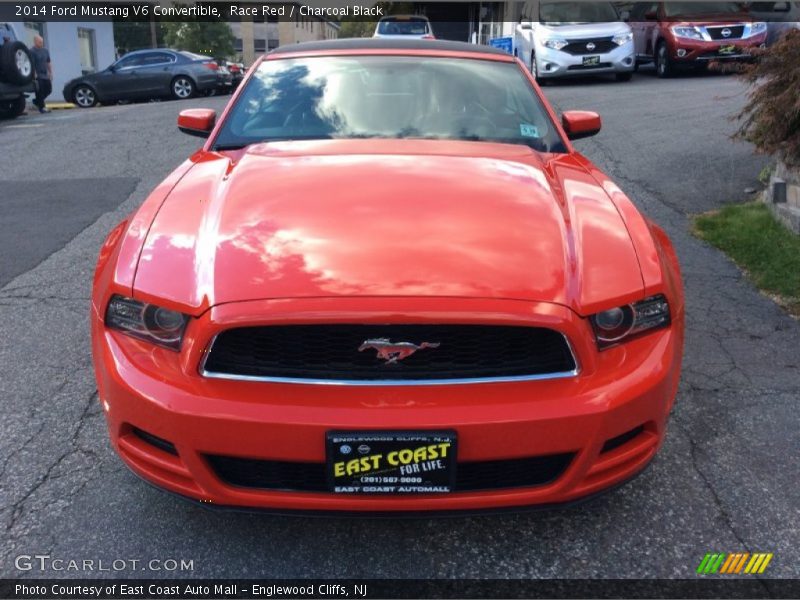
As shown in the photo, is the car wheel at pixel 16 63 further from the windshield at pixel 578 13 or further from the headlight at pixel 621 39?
the headlight at pixel 621 39

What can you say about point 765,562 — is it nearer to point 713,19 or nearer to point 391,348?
point 391,348

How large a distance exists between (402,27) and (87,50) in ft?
54.2

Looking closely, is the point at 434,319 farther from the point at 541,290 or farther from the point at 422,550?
the point at 422,550

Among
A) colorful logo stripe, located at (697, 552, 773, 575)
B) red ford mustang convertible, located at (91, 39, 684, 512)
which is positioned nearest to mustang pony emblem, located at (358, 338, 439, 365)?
red ford mustang convertible, located at (91, 39, 684, 512)

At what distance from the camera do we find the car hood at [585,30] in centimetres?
1484

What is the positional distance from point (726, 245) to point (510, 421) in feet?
13.7

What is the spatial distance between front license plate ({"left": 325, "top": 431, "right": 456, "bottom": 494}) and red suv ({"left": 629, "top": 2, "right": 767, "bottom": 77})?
14307 millimetres

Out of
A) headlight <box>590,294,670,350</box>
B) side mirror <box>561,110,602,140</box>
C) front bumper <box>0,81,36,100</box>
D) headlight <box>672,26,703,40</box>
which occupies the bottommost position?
front bumper <box>0,81,36,100</box>

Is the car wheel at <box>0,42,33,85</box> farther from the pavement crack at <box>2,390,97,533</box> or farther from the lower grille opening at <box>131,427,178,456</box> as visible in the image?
the lower grille opening at <box>131,427,178,456</box>

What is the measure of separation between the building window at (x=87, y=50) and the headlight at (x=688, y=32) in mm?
24128

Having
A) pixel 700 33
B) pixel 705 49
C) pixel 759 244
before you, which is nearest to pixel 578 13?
pixel 700 33

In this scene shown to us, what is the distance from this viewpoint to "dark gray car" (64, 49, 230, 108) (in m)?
19.0

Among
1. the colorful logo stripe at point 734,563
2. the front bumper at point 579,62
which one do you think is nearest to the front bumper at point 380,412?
the colorful logo stripe at point 734,563

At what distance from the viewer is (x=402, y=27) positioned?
22141mm
